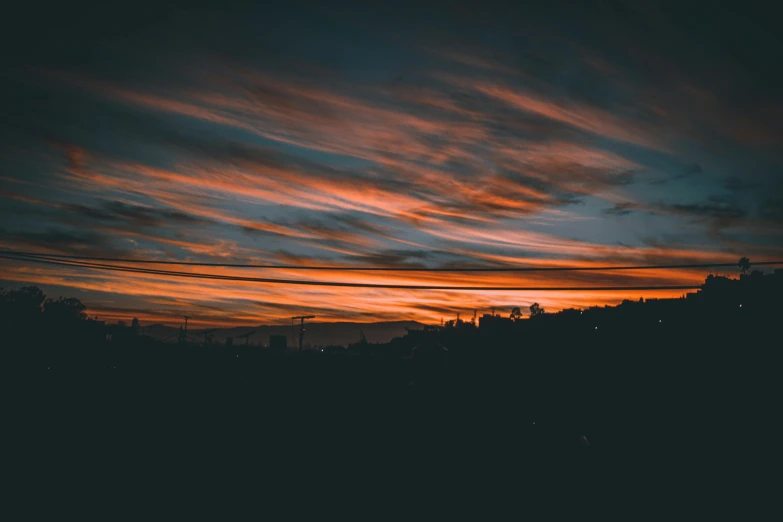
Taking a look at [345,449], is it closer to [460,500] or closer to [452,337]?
[460,500]

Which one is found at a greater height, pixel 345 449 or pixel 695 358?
pixel 695 358

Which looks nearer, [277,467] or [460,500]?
[460,500]

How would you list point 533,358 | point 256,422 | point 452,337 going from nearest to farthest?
point 256,422, point 533,358, point 452,337

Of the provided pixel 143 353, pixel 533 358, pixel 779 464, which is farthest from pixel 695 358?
pixel 143 353

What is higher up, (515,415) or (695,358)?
(695,358)

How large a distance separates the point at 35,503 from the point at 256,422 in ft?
45.7

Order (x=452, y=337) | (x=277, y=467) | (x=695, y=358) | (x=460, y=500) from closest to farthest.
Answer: (x=460, y=500)
(x=277, y=467)
(x=695, y=358)
(x=452, y=337)

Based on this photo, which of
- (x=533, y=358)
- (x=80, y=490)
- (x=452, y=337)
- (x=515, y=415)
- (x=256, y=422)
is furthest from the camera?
(x=452, y=337)

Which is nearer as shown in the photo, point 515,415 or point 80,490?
point 80,490

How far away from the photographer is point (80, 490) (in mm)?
19172

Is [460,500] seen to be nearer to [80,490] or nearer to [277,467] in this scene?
[277,467]

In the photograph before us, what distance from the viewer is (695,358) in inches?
1769

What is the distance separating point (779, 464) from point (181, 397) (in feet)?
109

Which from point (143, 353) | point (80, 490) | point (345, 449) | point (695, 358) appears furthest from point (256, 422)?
point (695, 358)
